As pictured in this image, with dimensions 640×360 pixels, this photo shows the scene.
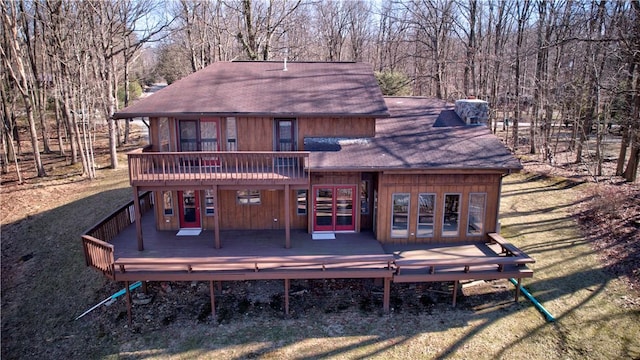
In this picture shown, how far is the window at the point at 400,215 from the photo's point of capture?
12.9 meters

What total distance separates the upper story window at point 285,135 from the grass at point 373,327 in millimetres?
5494

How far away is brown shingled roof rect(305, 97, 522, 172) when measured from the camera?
12.3m

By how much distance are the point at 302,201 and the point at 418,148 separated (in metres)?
4.36

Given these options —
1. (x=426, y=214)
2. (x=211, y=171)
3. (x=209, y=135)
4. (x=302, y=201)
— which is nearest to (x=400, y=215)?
(x=426, y=214)

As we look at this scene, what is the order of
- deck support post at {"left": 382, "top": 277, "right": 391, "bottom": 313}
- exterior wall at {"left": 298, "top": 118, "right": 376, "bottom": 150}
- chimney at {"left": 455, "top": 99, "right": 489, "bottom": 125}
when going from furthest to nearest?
1. chimney at {"left": 455, "top": 99, "right": 489, "bottom": 125}
2. exterior wall at {"left": 298, "top": 118, "right": 376, "bottom": 150}
3. deck support post at {"left": 382, "top": 277, "right": 391, "bottom": 313}

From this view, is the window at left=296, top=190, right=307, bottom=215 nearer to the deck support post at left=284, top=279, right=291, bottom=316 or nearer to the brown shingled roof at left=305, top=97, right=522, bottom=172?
the brown shingled roof at left=305, top=97, right=522, bottom=172

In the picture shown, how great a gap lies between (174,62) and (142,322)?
35155mm

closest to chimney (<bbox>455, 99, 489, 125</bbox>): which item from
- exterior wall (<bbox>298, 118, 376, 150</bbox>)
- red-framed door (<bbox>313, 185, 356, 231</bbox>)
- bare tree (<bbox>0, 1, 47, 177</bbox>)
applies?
exterior wall (<bbox>298, 118, 376, 150</bbox>)

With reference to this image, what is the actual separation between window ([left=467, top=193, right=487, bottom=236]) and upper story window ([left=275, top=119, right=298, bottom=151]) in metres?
6.17

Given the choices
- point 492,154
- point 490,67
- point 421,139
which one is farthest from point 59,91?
point 490,67

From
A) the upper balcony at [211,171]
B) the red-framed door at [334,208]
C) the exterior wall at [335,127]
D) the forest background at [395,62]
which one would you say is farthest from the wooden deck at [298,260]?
the forest background at [395,62]

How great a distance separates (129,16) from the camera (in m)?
28.7

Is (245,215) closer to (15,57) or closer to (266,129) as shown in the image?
(266,129)

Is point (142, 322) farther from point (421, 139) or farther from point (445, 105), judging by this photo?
point (445, 105)
